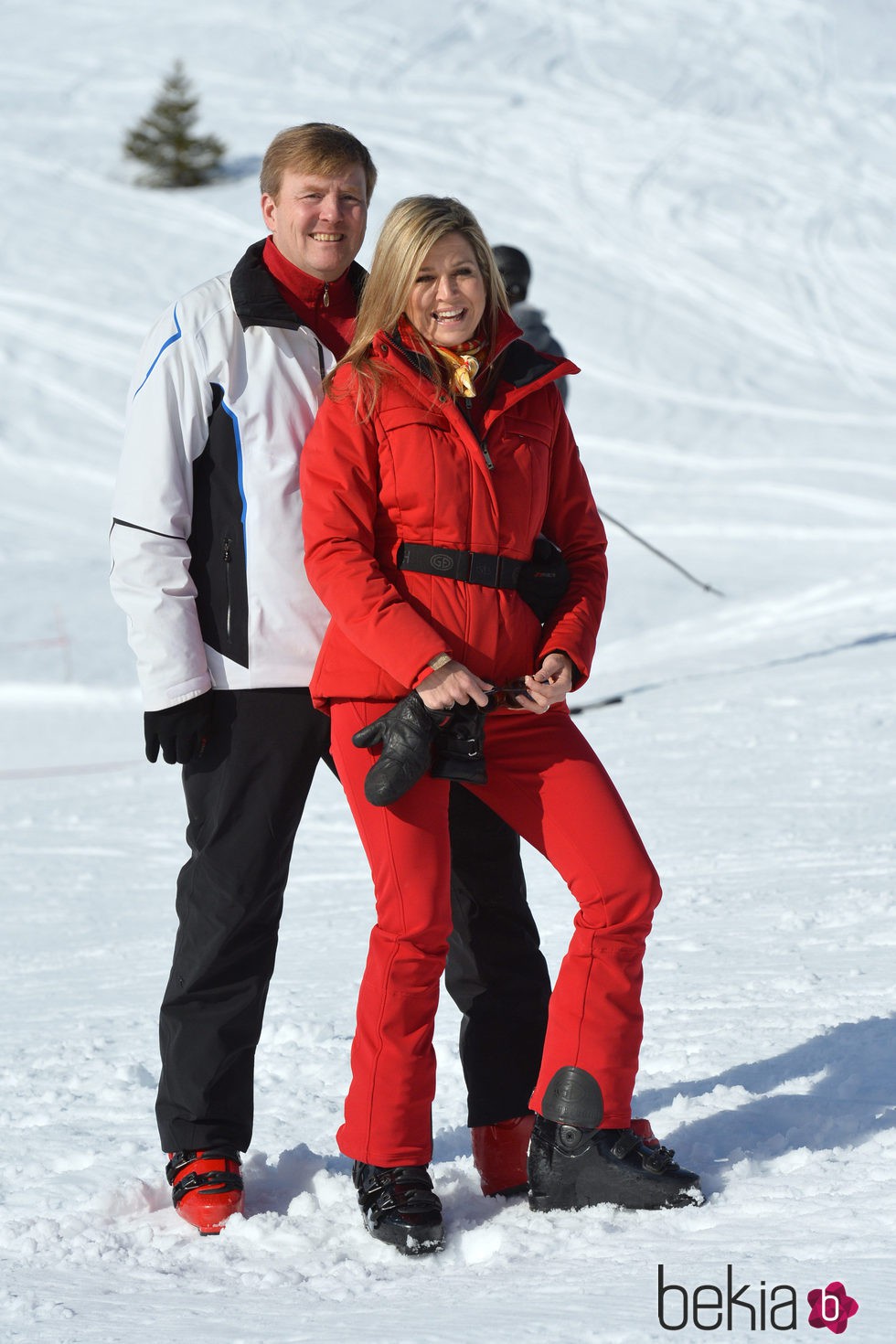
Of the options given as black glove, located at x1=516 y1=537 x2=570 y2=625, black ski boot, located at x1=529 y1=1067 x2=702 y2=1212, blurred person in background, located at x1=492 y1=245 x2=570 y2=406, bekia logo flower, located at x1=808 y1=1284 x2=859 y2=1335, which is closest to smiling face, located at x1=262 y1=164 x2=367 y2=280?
black glove, located at x1=516 y1=537 x2=570 y2=625

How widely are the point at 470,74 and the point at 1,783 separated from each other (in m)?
27.9

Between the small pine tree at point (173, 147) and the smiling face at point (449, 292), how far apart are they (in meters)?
25.9

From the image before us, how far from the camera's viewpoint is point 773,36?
3338 cm

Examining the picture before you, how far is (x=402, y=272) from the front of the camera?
2416mm

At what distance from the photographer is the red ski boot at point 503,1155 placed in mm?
2543

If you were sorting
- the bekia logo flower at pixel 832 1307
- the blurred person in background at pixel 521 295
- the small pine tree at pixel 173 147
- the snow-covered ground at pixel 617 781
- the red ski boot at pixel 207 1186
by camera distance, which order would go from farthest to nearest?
the small pine tree at pixel 173 147, the blurred person in background at pixel 521 295, the red ski boot at pixel 207 1186, the snow-covered ground at pixel 617 781, the bekia logo flower at pixel 832 1307

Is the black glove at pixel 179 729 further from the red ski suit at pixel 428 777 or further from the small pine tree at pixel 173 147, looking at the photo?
the small pine tree at pixel 173 147

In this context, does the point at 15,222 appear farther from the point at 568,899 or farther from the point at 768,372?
→ the point at 568,899

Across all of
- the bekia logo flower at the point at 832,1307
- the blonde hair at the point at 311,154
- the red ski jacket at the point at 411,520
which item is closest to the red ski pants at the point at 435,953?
the red ski jacket at the point at 411,520

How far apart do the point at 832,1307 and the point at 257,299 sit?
173 cm

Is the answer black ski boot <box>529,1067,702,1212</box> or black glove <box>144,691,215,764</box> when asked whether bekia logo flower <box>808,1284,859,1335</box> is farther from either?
black glove <box>144,691,215,764</box>

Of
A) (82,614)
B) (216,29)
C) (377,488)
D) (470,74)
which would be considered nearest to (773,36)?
(470,74)

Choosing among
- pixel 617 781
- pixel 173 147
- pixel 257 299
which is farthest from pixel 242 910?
pixel 173 147

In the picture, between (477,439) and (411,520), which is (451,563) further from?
(477,439)
